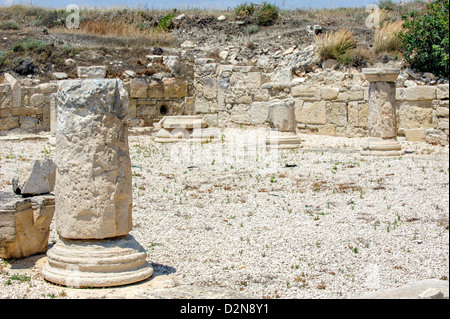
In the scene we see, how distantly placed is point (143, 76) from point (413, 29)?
8.08 metres

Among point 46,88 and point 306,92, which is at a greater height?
point 46,88

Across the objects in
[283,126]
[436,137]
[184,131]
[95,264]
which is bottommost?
[95,264]

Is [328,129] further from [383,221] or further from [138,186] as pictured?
[383,221]

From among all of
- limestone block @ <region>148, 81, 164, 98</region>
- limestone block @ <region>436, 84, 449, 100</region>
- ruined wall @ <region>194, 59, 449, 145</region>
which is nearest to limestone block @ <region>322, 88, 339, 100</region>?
ruined wall @ <region>194, 59, 449, 145</region>

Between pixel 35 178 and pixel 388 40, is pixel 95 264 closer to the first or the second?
pixel 35 178

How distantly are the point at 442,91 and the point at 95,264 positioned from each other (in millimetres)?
10192

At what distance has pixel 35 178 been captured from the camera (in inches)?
222

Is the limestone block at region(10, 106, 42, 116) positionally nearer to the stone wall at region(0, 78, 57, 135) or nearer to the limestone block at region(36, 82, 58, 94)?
the stone wall at region(0, 78, 57, 135)

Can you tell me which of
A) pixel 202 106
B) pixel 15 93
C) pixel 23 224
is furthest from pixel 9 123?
pixel 23 224

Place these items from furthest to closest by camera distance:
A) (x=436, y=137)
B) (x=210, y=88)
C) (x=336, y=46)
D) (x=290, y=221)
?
(x=210, y=88) → (x=336, y=46) → (x=436, y=137) → (x=290, y=221)

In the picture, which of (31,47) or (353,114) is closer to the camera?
(353,114)

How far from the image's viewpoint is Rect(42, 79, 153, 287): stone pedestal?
4.62m

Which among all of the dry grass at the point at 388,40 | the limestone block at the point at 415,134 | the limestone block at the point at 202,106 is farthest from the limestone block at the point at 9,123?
the dry grass at the point at 388,40

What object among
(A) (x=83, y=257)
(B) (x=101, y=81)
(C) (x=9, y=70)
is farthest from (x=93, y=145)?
(C) (x=9, y=70)
